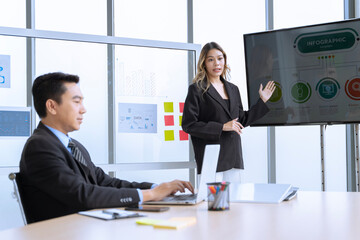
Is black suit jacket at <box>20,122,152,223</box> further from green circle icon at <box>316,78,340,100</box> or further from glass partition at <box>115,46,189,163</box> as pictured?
glass partition at <box>115,46,189,163</box>

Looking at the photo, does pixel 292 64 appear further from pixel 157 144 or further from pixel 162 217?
pixel 162 217

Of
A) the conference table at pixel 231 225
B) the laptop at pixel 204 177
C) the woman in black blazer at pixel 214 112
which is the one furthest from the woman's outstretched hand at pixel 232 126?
the conference table at pixel 231 225

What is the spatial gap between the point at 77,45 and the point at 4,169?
4.06 feet

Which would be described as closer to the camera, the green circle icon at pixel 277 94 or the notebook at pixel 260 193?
the notebook at pixel 260 193

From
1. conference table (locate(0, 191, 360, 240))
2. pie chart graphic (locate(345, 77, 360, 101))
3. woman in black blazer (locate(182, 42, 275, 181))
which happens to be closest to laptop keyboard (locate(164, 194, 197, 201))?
conference table (locate(0, 191, 360, 240))

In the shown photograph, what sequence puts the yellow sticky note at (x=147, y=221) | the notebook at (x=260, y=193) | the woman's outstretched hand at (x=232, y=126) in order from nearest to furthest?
the yellow sticky note at (x=147, y=221) → the notebook at (x=260, y=193) → the woman's outstretched hand at (x=232, y=126)

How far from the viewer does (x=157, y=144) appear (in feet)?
14.1

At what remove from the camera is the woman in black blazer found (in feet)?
10.6

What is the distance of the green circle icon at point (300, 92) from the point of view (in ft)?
11.9

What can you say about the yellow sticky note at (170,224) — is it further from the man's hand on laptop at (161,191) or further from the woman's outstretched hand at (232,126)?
the woman's outstretched hand at (232,126)

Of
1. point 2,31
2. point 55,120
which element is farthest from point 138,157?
point 55,120

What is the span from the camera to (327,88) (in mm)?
3539

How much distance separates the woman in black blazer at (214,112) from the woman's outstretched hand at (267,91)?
372 millimetres

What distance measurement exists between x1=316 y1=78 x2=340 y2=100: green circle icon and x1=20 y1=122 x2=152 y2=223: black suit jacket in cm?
228
